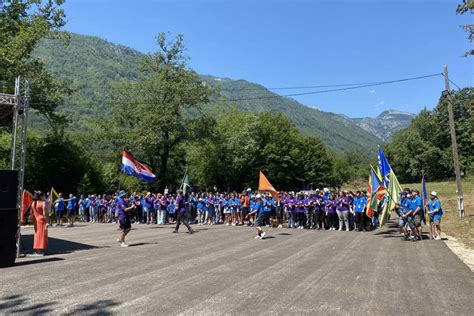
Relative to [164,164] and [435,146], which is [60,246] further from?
[435,146]

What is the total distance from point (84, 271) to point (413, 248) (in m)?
9.93

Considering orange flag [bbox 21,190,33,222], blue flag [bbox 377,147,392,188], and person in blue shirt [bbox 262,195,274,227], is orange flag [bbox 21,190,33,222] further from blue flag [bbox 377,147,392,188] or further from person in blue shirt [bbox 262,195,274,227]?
blue flag [bbox 377,147,392,188]

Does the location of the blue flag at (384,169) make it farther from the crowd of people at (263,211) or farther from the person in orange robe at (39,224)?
the person in orange robe at (39,224)

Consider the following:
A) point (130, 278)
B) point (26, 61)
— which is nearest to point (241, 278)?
point (130, 278)

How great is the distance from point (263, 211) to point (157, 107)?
22.7 m

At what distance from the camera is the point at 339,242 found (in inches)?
560

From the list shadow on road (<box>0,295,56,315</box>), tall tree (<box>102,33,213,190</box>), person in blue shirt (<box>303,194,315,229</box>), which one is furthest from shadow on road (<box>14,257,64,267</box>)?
tall tree (<box>102,33,213,190</box>)

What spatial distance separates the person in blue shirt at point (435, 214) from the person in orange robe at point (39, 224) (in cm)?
1314

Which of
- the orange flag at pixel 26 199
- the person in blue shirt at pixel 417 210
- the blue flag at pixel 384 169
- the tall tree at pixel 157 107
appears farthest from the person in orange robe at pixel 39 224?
the tall tree at pixel 157 107

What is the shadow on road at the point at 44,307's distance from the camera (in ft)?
19.5

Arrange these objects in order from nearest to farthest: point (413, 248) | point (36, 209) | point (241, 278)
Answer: point (241, 278) → point (36, 209) → point (413, 248)

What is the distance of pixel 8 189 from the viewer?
984 centimetres

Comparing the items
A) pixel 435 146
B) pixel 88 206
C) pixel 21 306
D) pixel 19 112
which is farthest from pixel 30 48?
pixel 435 146

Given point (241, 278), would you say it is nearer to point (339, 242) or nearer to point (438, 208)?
point (339, 242)
